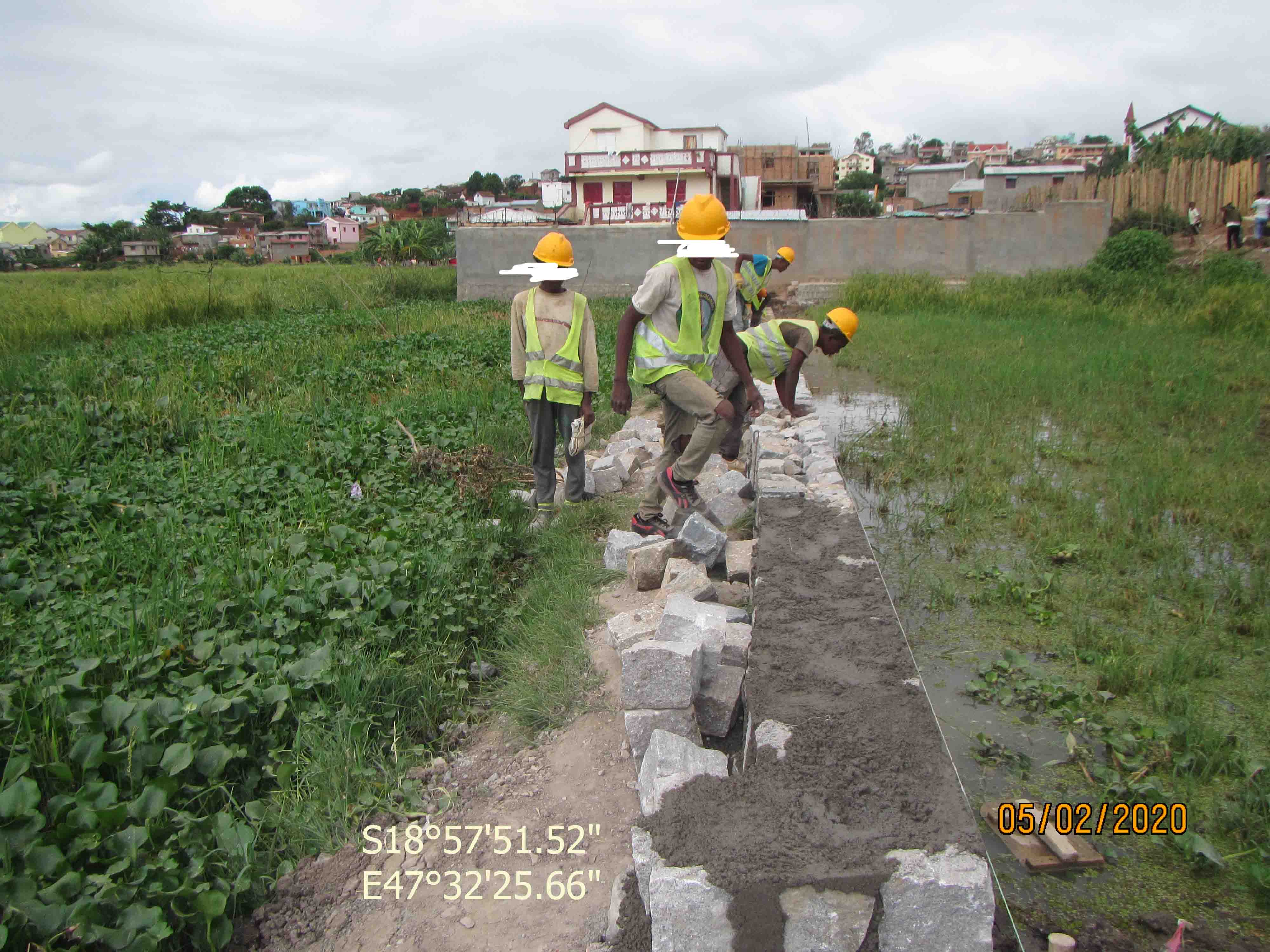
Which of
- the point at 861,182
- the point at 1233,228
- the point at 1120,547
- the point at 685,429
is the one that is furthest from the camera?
the point at 861,182

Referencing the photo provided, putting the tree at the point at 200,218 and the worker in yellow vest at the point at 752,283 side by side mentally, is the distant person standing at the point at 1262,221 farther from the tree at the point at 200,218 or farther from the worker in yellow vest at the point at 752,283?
the tree at the point at 200,218

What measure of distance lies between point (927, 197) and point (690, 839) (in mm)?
60088

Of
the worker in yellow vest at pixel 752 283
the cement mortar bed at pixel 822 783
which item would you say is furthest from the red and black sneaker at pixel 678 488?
the worker in yellow vest at pixel 752 283

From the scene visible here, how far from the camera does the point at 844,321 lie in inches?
214

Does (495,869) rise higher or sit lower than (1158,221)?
lower

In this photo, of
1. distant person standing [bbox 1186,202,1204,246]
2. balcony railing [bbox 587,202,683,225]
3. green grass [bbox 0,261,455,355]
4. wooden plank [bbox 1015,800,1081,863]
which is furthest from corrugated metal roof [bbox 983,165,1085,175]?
wooden plank [bbox 1015,800,1081,863]

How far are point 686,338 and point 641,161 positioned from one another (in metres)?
36.6

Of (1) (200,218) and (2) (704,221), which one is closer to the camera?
(2) (704,221)

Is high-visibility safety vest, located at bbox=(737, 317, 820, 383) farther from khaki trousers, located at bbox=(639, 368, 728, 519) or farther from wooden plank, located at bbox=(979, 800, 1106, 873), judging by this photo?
wooden plank, located at bbox=(979, 800, 1106, 873)

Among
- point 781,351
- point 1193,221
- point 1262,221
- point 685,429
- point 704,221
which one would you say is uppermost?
point 1193,221

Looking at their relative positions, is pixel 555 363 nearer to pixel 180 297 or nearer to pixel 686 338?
pixel 686 338
